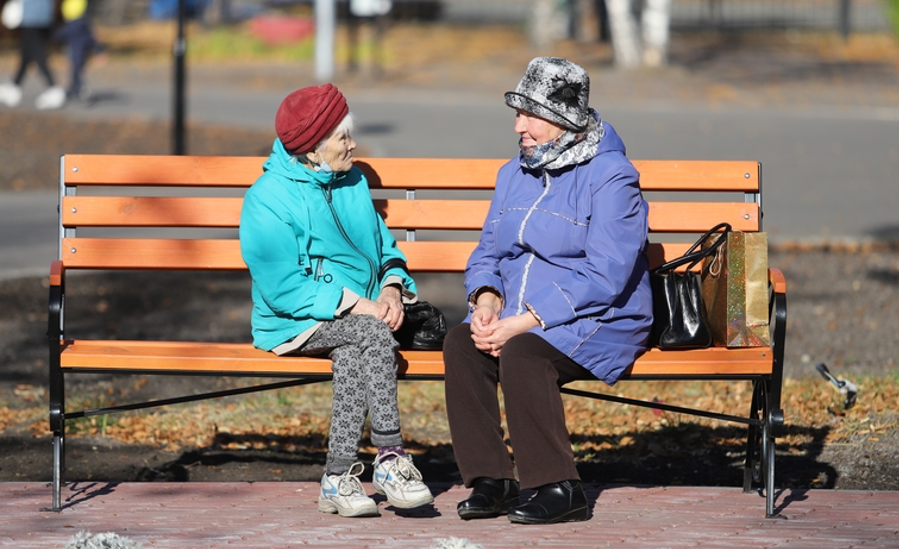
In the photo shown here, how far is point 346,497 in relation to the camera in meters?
4.12

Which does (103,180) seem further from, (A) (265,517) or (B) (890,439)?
(B) (890,439)

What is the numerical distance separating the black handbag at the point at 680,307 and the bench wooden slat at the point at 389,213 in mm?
426

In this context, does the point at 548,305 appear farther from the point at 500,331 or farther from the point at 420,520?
the point at 420,520

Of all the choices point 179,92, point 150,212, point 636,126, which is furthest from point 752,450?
point 636,126

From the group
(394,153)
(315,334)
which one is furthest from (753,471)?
(394,153)

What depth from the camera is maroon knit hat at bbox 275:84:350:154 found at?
4.36 meters

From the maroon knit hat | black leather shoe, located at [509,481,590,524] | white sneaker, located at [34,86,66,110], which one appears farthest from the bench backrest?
white sneaker, located at [34,86,66,110]

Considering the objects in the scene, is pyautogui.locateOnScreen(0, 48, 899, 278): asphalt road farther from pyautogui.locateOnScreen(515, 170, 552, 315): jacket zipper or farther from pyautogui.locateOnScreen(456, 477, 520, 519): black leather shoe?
pyautogui.locateOnScreen(456, 477, 520, 519): black leather shoe

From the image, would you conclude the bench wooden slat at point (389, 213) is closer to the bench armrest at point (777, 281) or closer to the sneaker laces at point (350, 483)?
the bench armrest at point (777, 281)

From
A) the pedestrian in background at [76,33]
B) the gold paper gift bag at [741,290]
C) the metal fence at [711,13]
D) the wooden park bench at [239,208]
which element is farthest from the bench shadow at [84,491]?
the metal fence at [711,13]

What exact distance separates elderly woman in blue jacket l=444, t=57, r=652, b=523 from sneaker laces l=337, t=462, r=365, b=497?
0.34 m

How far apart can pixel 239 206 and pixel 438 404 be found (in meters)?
1.80

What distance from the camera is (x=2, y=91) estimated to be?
19.3m

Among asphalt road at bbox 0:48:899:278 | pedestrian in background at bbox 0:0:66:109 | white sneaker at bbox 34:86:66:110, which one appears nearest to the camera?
asphalt road at bbox 0:48:899:278
